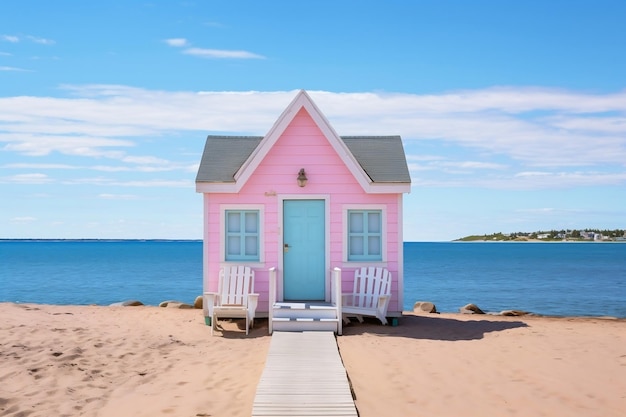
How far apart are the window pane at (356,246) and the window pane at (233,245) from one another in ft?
7.27

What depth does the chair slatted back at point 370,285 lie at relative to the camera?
13.0 m

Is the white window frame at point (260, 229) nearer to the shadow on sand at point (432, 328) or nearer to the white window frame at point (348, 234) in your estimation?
the white window frame at point (348, 234)

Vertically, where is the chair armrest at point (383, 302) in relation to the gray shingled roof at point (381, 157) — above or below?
below

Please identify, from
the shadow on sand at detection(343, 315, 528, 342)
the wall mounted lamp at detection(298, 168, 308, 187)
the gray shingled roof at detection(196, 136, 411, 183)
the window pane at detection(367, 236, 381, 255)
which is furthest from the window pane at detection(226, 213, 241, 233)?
the shadow on sand at detection(343, 315, 528, 342)

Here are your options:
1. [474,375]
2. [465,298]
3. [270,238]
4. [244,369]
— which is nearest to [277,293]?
[270,238]

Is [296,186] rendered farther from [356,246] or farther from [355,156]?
[355,156]

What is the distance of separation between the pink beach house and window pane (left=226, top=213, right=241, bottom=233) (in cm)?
2

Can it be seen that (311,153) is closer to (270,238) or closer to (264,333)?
(270,238)

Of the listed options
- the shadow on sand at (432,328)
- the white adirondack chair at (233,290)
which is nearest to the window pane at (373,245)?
the shadow on sand at (432,328)

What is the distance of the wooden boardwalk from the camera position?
6.89 metres

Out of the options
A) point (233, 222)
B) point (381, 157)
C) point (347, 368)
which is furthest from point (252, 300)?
point (381, 157)

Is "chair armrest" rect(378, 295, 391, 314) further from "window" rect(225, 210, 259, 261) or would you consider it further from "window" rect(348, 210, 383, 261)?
"window" rect(225, 210, 259, 261)

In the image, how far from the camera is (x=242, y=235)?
43.8 feet

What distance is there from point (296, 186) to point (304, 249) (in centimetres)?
124
